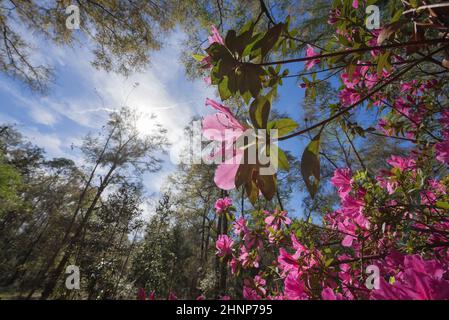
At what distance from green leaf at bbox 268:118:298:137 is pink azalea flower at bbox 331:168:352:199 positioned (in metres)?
1.05

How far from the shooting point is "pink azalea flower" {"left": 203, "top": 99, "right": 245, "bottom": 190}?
487 mm

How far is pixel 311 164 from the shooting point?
18.6 inches

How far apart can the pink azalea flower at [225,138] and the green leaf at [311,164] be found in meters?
0.12

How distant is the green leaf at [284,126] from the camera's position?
0.49 metres

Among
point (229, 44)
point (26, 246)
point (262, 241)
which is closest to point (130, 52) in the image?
point (262, 241)

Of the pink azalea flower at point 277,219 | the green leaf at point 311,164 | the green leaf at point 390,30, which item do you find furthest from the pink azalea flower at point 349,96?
the green leaf at point 311,164

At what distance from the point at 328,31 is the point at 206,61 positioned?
2743 millimetres

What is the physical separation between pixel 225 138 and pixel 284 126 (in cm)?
13

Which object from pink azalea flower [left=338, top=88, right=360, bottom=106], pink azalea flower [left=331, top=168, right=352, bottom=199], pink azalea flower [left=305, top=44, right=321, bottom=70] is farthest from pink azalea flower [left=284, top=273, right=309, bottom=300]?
pink azalea flower [left=338, top=88, right=360, bottom=106]

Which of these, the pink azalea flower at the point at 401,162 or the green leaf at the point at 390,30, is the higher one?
the pink azalea flower at the point at 401,162

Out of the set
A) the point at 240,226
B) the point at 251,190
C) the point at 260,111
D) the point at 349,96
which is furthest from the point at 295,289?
the point at 349,96

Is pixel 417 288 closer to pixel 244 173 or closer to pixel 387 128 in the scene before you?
pixel 244 173

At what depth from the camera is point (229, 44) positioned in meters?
0.57

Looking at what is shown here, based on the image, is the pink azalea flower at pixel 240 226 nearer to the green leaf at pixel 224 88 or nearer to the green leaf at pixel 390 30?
the green leaf at pixel 224 88
